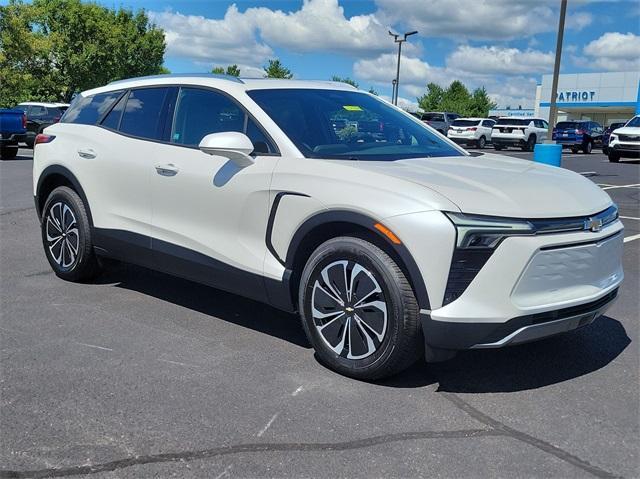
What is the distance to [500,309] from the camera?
3271mm

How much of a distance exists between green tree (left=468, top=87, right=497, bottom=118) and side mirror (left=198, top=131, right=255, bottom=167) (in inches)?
3333

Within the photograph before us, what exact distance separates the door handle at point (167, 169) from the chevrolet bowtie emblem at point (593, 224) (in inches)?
104

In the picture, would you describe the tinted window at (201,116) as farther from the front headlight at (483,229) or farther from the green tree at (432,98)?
the green tree at (432,98)

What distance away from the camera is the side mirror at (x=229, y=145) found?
398 centimetres

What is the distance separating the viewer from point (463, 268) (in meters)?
Result: 3.27

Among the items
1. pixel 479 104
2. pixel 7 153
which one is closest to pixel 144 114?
pixel 7 153

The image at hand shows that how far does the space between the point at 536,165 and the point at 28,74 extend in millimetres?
45455

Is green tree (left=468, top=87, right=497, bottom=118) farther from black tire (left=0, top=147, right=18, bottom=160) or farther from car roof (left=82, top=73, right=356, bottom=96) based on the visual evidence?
car roof (left=82, top=73, right=356, bottom=96)

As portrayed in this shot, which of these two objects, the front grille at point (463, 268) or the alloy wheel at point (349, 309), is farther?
the alloy wheel at point (349, 309)

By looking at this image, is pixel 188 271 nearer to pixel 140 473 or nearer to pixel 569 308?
pixel 140 473

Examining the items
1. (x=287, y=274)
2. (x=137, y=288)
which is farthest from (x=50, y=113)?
(x=287, y=274)

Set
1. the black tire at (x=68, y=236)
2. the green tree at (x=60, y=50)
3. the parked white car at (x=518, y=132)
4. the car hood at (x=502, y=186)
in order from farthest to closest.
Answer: the green tree at (x=60, y=50) < the parked white car at (x=518, y=132) < the black tire at (x=68, y=236) < the car hood at (x=502, y=186)

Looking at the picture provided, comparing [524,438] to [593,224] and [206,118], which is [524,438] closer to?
[593,224]

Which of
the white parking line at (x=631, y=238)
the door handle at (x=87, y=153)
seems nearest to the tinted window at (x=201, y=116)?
the door handle at (x=87, y=153)
